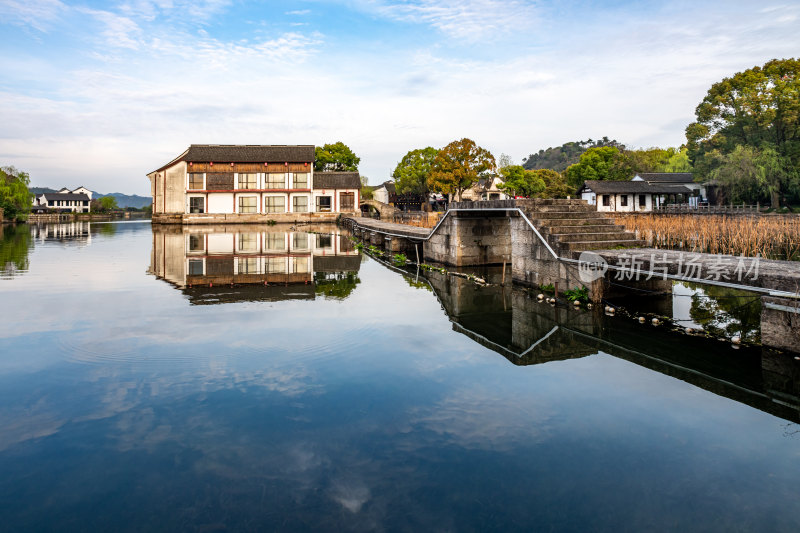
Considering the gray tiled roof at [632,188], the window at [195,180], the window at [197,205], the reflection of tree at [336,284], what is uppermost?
the window at [195,180]

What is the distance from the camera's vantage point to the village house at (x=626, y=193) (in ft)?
187

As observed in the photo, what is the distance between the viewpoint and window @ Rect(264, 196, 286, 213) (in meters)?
61.6

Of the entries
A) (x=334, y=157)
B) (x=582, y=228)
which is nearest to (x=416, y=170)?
(x=334, y=157)

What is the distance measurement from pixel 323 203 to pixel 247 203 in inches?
382

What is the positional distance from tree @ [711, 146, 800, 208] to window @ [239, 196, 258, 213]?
5418cm

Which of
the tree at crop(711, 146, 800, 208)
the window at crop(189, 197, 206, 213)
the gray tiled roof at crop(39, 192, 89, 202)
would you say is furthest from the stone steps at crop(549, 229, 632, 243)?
the gray tiled roof at crop(39, 192, 89, 202)

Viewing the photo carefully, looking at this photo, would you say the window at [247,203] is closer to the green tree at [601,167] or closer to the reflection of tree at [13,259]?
the reflection of tree at [13,259]

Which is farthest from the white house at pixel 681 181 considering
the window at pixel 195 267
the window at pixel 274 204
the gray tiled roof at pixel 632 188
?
the window at pixel 195 267

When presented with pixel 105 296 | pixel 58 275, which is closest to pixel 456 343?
pixel 105 296

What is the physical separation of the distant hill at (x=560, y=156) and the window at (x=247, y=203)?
114038 mm

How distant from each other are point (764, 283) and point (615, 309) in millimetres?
3904

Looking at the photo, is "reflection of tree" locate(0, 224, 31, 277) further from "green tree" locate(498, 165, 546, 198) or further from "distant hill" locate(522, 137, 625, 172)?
"distant hill" locate(522, 137, 625, 172)

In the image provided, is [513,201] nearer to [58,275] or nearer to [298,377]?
[298,377]

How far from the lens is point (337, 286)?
16359 mm
